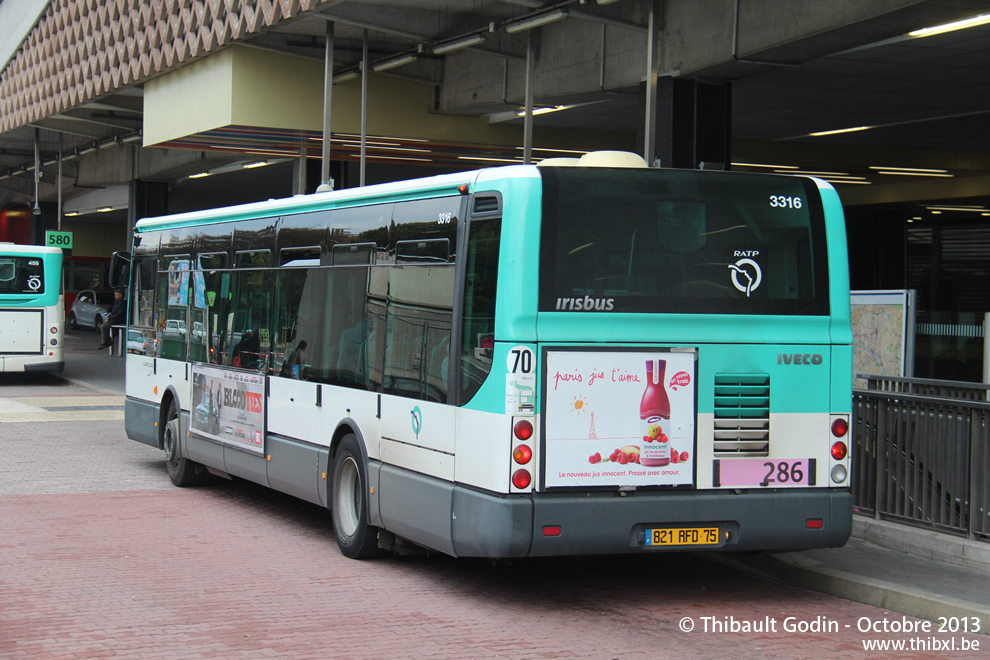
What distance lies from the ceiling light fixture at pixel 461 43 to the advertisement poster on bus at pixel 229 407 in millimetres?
7655

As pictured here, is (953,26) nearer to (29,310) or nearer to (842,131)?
(842,131)

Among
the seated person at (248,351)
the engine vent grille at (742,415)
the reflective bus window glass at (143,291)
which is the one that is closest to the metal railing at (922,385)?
the engine vent grille at (742,415)

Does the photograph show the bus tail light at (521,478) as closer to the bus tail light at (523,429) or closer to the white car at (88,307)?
the bus tail light at (523,429)

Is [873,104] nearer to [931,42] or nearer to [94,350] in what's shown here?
[931,42]

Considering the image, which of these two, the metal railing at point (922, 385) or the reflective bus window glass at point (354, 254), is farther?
the metal railing at point (922, 385)

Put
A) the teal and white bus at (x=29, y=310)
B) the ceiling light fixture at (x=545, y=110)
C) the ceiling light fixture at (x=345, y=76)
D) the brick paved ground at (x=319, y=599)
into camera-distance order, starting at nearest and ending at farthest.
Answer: the brick paved ground at (x=319, y=599) < the ceiling light fixture at (x=545, y=110) < the ceiling light fixture at (x=345, y=76) < the teal and white bus at (x=29, y=310)

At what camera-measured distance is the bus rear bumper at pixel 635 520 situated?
720cm

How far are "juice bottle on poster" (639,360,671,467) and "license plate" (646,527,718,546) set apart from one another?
433 millimetres

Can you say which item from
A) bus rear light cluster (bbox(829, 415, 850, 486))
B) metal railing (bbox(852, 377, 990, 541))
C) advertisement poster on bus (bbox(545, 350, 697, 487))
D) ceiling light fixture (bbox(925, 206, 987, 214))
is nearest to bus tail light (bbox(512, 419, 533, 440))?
advertisement poster on bus (bbox(545, 350, 697, 487))

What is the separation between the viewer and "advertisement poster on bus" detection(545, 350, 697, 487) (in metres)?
7.32

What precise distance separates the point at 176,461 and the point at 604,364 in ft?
22.9

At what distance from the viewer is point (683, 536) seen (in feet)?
24.8

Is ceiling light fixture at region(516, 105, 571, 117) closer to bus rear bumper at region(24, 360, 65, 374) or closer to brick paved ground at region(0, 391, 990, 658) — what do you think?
brick paved ground at region(0, 391, 990, 658)

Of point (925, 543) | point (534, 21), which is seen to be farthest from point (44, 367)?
point (925, 543)
